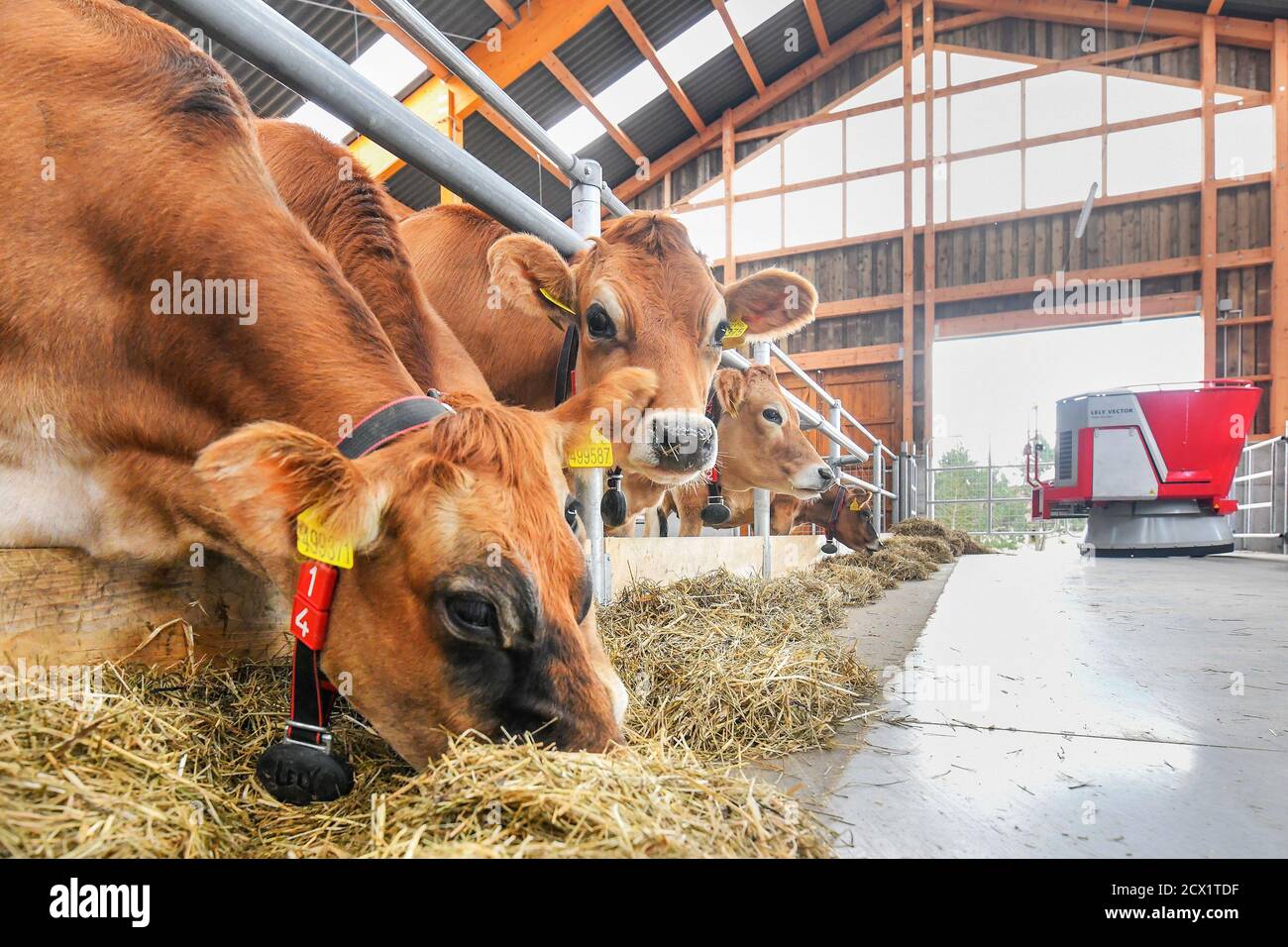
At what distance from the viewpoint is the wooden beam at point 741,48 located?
533 inches

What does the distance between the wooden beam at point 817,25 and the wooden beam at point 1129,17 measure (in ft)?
9.06

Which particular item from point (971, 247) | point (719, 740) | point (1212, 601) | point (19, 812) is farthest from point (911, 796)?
point (971, 247)

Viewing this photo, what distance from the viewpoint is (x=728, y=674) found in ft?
6.64

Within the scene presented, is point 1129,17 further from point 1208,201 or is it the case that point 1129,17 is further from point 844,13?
point 844,13

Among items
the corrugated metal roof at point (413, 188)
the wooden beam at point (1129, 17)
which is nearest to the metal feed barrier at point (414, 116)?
the corrugated metal roof at point (413, 188)

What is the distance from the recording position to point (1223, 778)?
1.44 m

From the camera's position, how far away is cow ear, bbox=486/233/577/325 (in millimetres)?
2549

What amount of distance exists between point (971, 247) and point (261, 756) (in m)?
16.4

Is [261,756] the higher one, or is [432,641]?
[432,641]

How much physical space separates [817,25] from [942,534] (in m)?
12.0

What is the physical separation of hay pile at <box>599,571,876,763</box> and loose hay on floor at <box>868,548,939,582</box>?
315 cm

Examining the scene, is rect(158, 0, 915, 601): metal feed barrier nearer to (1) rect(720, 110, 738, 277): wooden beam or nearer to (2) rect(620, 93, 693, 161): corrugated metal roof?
(2) rect(620, 93, 693, 161): corrugated metal roof

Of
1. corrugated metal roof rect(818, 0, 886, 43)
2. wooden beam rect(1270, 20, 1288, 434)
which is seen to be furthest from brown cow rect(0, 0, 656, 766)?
corrugated metal roof rect(818, 0, 886, 43)
